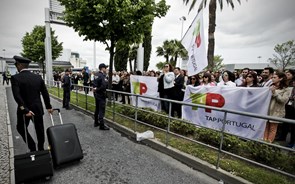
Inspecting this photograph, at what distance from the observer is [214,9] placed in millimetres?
11578

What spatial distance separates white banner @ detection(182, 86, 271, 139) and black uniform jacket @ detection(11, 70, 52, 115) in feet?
13.2

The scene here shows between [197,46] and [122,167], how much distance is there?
4.03 meters

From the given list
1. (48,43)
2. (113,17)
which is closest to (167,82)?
(113,17)

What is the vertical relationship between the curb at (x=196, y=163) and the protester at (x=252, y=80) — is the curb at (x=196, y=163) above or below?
below

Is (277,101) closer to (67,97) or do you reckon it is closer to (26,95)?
(26,95)

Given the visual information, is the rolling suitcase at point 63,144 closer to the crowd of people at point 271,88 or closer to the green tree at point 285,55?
the crowd of people at point 271,88

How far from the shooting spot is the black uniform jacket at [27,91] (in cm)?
311

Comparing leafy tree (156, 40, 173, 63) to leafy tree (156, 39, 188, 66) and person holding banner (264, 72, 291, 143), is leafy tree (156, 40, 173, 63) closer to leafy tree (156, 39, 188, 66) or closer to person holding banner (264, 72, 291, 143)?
leafy tree (156, 39, 188, 66)

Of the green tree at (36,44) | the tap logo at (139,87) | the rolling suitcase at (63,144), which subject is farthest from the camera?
the green tree at (36,44)

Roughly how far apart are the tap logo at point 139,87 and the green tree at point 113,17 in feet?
6.24

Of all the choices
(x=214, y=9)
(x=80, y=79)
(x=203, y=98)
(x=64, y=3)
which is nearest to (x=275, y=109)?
(x=203, y=98)

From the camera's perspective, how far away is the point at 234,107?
16.0 feet

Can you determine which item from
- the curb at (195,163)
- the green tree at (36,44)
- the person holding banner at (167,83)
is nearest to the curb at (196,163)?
the curb at (195,163)

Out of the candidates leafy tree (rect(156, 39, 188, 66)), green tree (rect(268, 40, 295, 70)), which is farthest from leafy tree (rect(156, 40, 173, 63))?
green tree (rect(268, 40, 295, 70))
